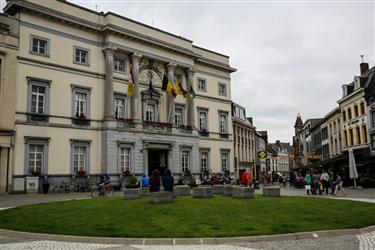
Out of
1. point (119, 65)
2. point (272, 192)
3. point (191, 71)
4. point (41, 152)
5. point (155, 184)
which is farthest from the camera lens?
point (191, 71)

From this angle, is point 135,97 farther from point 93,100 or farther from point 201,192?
point 201,192

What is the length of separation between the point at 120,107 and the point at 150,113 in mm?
3937

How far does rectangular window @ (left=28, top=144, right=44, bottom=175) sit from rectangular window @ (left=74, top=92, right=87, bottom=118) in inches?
182

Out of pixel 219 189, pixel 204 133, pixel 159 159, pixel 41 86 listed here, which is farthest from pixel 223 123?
pixel 219 189

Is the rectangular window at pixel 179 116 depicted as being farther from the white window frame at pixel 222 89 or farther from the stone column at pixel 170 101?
the white window frame at pixel 222 89

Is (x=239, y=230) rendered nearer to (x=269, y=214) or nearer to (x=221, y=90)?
(x=269, y=214)

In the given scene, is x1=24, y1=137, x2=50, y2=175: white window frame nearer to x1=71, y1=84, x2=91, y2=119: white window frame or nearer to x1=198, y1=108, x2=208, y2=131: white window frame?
x1=71, y1=84, x2=91, y2=119: white window frame

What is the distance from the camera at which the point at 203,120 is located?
4619cm

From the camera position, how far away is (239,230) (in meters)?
11.2

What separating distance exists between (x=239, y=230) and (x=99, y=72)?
27653mm

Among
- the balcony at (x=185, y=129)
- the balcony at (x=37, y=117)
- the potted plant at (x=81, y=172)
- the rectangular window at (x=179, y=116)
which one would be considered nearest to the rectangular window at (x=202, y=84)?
the rectangular window at (x=179, y=116)

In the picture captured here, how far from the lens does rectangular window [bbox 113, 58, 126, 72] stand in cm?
3716

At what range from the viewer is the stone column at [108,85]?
114ft

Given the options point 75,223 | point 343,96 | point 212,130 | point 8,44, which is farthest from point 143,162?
point 343,96
